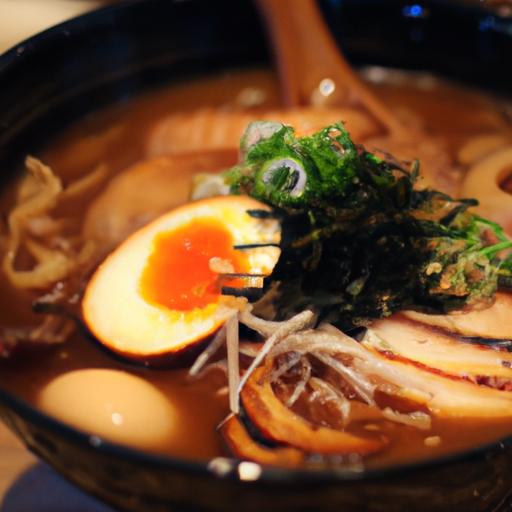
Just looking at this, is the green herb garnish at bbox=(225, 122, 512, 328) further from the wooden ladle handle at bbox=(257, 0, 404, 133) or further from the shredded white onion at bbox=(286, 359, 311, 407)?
the wooden ladle handle at bbox=(257, 0, 404, 133)

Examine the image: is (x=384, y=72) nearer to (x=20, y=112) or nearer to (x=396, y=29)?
(x=396, y=29)

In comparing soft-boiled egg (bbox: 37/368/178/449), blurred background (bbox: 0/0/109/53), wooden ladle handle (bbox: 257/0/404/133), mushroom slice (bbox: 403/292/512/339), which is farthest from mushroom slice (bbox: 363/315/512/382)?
blurred background (bbox: 0/0/109/53)

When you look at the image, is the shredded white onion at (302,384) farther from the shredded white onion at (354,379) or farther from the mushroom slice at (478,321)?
the mushroom slice at (478,321)

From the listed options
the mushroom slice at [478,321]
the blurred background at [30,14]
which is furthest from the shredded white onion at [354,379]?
the blurred background at [30,14]

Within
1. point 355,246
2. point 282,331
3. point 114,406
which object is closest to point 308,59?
point 355,246

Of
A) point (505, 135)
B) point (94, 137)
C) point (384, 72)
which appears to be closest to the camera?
point (94, 137)

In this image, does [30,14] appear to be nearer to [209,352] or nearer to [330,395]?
[209,352]

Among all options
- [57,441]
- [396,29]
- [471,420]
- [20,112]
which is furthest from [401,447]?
[396,29]
